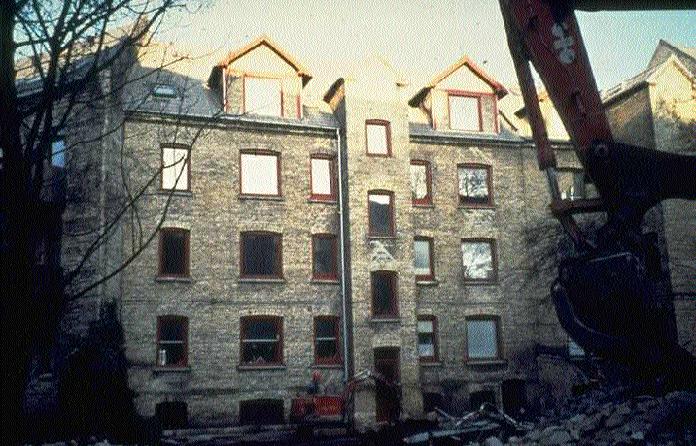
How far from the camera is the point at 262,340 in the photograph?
23.6 meters

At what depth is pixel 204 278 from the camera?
76.5 feet

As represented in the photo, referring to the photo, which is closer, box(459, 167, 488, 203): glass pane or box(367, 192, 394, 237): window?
box(367, 192, 394, 237): window

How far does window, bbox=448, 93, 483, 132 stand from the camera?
28.1 metres

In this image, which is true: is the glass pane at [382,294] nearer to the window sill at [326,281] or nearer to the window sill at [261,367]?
the window sill at [326,281]

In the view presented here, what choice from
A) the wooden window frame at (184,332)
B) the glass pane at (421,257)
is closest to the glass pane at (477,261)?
the glass pane at (421,257)

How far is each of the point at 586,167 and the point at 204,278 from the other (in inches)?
723

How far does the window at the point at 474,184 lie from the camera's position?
1072 inches

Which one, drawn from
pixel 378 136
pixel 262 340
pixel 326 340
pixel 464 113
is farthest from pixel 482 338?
pixel 464 113

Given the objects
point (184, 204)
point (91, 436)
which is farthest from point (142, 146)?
point (91, 436)

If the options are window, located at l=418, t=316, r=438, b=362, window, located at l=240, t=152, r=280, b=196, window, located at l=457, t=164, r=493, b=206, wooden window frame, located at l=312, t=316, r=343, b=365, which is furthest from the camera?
window, located at l=457, t=164, r=493, b=206

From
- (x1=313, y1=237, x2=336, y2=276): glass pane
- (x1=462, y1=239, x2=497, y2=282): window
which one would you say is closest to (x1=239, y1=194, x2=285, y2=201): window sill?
(x1=313, y1=237, x2=336, y2=276): glass pane

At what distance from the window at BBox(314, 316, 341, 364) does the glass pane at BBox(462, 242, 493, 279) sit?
5.96 m

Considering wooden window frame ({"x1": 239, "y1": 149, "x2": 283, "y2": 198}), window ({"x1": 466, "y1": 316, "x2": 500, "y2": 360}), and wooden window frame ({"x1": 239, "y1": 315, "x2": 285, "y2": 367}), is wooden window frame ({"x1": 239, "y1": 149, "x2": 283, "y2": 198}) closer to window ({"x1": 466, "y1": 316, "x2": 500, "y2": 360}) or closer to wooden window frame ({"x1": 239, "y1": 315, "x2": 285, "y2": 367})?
wooden window frame ({"x1": 239, "y1": 315, "x2": 285, "y2": 367})

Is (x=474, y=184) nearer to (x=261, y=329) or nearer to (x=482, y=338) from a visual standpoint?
(x=482, y=338)
